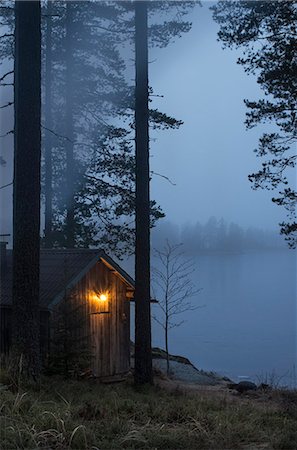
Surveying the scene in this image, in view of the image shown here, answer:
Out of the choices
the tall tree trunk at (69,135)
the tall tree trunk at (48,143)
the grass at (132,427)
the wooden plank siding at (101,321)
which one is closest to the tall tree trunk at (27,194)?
the grass at (132,427)

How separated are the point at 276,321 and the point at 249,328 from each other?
3181mm

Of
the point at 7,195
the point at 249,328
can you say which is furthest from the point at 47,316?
the point at 249,328

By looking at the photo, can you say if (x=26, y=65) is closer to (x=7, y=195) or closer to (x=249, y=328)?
(x=7, y=195)

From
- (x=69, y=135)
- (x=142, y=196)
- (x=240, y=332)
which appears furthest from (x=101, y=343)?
(x=240, y=332)

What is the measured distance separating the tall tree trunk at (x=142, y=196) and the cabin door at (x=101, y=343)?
3.47 metres

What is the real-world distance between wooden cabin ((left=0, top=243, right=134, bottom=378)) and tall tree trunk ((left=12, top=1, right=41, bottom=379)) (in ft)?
17.4

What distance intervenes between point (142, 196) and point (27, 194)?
17.3ft

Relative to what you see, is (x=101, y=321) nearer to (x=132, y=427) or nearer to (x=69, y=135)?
(x=69, y=135)

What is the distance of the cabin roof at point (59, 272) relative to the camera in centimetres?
1460

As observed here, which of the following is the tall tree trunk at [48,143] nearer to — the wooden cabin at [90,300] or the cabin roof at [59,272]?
the wooden cabin at [90,300]

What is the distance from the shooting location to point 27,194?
798 centimetres

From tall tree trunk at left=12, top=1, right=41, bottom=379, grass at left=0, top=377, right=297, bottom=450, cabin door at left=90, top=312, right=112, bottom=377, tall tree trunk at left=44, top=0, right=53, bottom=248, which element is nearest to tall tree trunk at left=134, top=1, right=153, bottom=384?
cabin door at left=90, top=312, right=112, bottom=377

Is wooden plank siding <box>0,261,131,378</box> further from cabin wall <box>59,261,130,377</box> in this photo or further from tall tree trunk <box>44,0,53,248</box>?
tall tree trunk <box>44,0,53,248</box>

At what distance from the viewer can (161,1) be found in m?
13.6
